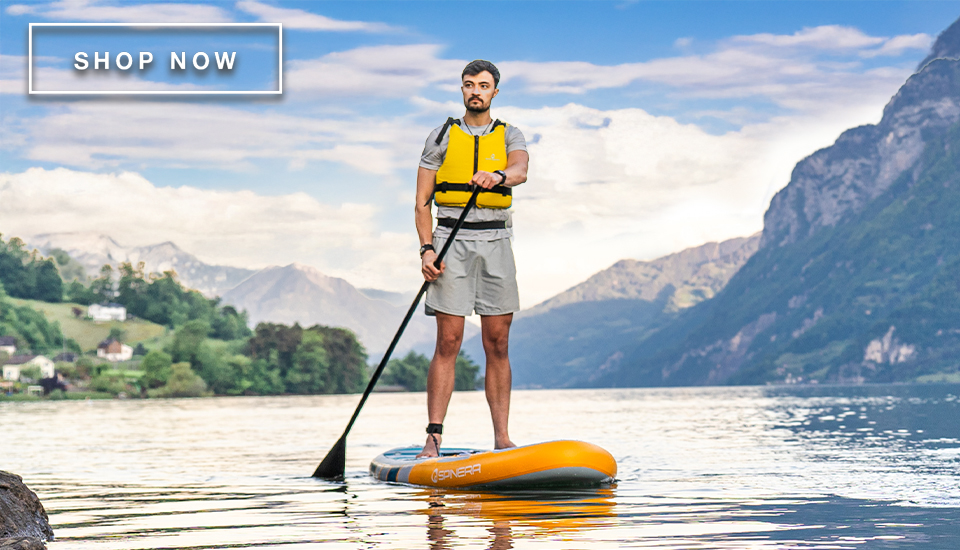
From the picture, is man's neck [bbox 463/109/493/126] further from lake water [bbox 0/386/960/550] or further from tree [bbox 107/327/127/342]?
tree [bbox 107/327/127/342]

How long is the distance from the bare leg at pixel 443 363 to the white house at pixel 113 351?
16853cm

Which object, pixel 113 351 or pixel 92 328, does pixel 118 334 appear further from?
pixel 113 351

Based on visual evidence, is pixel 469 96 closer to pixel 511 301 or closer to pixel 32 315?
pixel 511 301

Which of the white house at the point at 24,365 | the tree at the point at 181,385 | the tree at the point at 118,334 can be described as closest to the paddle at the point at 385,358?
the tree at the point at 181,385

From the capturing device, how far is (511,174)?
9.16m

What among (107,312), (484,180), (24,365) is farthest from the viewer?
(107,312)

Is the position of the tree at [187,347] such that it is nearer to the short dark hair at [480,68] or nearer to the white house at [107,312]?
the white house at [107,312]

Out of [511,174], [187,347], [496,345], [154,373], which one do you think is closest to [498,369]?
[496,345]

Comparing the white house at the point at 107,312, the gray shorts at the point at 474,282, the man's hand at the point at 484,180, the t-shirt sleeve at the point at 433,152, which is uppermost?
the white house at the point at 107,312

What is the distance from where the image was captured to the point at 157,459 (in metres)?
14.0

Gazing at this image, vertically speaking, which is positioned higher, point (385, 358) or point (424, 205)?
point (424, 205)

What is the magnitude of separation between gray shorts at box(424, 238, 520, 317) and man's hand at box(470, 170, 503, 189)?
0.68m

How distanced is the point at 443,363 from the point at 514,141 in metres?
2.05

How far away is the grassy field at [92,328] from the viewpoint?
17812cm
